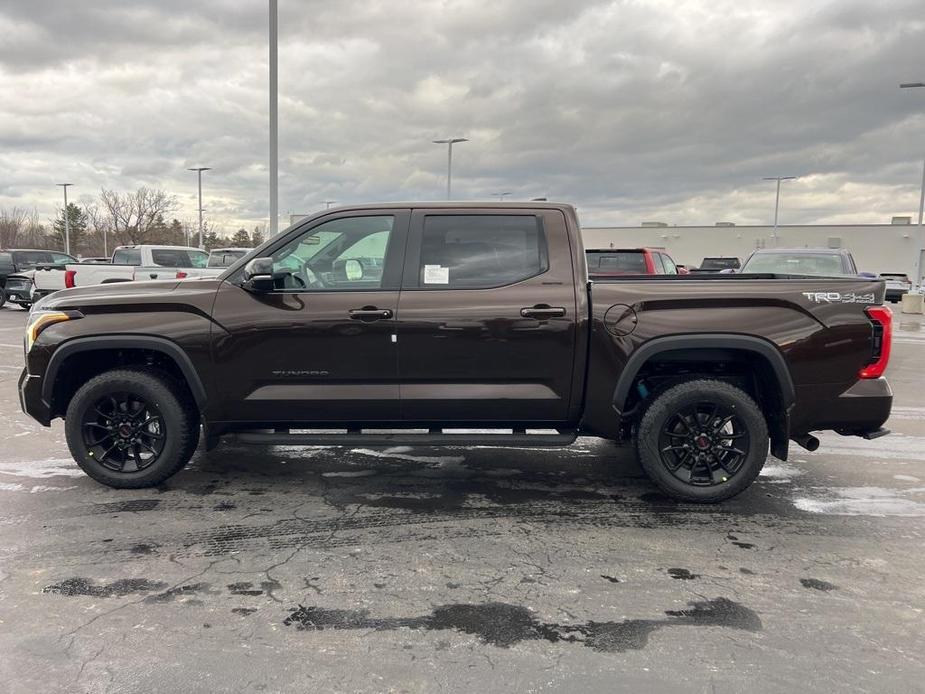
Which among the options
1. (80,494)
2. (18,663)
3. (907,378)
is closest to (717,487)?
(18,663)

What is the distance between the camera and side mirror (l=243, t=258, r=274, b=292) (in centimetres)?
415

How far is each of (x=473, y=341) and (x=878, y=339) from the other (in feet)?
8.37

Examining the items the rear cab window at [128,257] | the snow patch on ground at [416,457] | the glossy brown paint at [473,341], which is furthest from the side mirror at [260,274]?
the rear cab window at [128,257]

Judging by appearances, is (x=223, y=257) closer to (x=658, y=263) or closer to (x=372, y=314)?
(x=658, y=263)

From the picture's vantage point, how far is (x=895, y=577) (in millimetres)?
3424

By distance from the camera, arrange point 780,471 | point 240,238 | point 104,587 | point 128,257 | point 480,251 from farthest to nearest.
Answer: point 240,238
point 128,257
point 780,471
point 480,251
point 104,587

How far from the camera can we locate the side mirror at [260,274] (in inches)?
163

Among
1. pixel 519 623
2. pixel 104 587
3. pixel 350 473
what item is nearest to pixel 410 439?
pixel 350 473

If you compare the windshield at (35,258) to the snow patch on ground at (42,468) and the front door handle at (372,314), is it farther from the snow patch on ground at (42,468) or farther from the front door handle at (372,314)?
the front door handle at (372,314)

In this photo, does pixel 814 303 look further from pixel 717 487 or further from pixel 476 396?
pixel 476 396

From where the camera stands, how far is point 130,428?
14.8ft

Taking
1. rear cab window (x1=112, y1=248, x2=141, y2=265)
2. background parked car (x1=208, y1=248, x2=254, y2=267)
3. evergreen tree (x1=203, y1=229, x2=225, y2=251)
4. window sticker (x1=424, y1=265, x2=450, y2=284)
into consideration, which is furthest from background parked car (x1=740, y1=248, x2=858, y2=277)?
evergreen tree (x1=203, y1=229, x2=225, y2=251)

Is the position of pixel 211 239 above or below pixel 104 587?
above

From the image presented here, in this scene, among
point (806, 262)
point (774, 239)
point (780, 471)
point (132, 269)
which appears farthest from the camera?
point (774, 239)
